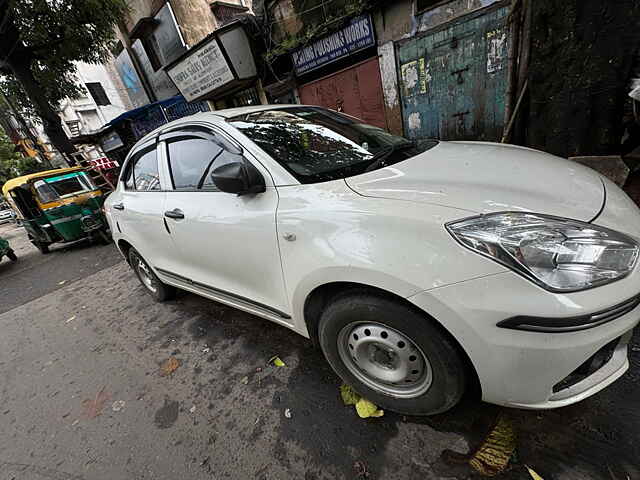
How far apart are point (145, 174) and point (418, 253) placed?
2.63 m

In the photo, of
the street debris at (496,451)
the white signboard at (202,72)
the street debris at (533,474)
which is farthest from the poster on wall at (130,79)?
the street debris at (533,474)

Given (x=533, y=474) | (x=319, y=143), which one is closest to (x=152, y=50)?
(x=319, y=143)

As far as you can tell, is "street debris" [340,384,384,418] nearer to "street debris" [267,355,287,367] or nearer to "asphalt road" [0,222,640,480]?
"asphalt road" [0,222,640,480]

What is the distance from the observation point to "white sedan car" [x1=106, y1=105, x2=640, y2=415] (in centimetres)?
100

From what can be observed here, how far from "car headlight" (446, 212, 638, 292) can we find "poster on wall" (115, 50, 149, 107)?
602 inches

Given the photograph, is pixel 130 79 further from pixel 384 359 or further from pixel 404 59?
pixel 384 359

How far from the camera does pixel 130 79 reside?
1280 centimetres

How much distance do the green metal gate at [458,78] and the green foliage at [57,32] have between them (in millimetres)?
8772

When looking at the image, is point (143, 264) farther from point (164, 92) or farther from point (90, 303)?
point (164, 92)

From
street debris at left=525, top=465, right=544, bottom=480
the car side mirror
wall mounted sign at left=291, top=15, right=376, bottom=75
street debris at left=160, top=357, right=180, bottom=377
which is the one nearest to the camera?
street debris at left=525, top=465, right=544, bottom=480

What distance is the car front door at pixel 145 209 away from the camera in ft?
7.89

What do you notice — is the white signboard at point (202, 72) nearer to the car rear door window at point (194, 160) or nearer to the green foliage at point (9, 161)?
the car rear door window at point (194, 160)

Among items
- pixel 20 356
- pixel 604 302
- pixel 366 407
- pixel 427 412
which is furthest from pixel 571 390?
pixel 20 356

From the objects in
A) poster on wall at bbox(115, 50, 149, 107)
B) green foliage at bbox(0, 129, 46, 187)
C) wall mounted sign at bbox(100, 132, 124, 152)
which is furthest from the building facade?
green foliage at bbox(0, 129, 46, 187)
